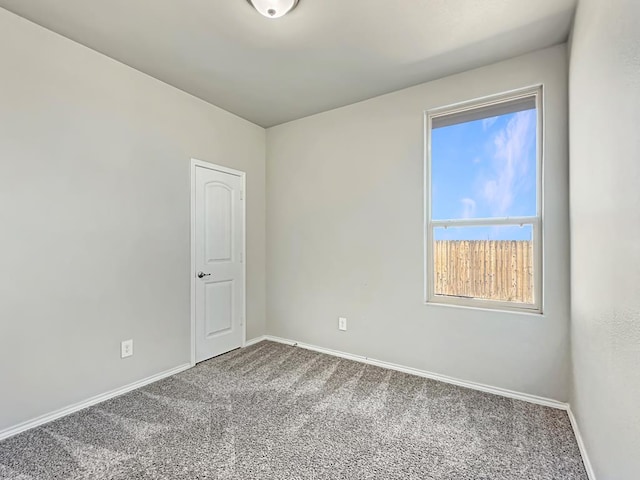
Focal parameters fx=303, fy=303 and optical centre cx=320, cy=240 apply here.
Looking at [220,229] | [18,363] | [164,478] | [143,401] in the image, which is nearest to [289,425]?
[164,478]

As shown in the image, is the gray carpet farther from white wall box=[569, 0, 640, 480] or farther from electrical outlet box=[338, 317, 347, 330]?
electrical outlet box=[338, 317, 347, 330]

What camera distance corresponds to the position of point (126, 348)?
99.8 inches

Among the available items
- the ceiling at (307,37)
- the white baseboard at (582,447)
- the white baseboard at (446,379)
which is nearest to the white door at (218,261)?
the white baseboard at (446,379)

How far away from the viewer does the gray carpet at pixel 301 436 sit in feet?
5.42

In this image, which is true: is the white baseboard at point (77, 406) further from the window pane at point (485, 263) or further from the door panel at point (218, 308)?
the window pane at point (485, 263)

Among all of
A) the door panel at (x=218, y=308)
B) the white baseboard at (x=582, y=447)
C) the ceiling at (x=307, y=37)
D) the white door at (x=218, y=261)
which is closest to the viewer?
the white baseboard at (x=582, y=447)

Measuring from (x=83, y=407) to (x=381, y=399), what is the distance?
2.25 m

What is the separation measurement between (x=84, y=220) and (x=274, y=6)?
6.65ft

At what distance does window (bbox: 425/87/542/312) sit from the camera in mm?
2428

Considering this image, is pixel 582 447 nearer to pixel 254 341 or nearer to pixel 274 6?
pixel 254 341

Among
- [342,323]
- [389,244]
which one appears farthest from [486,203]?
[342,323]

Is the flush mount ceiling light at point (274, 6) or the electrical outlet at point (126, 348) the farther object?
the electrical outlet at point (126, 348)

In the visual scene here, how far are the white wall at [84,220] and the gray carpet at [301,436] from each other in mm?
360

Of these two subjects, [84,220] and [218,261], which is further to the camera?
[218,261]
